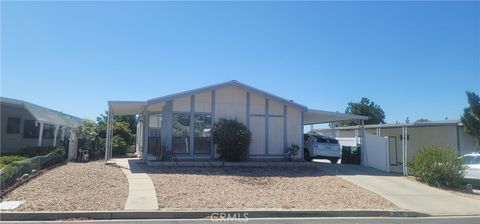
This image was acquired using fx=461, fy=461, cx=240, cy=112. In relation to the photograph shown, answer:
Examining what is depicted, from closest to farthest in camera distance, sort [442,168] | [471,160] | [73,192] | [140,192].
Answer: [73,192] → [140,192] → [442,168] → [471,160]

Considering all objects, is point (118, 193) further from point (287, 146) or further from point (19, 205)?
point (287, 146)

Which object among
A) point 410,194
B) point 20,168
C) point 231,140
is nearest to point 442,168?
point 410,194

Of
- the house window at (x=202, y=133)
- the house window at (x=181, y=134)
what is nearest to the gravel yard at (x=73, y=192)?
the house window at (x=181, y=134)

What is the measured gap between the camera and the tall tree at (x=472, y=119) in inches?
930

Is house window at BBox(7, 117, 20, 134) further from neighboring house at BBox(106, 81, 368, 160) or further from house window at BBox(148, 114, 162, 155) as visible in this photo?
house window at BBox(148, 114, 162, 155)

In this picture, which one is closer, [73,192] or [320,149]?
[73,192]

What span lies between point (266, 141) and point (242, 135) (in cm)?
201

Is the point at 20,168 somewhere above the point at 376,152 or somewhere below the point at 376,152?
below

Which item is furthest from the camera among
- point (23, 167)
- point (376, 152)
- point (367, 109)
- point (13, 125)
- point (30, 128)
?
point (367, 109)

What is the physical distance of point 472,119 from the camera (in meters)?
23.8

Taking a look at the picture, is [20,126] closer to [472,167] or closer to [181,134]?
Result: [181,134]

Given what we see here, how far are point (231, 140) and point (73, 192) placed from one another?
28.3ft

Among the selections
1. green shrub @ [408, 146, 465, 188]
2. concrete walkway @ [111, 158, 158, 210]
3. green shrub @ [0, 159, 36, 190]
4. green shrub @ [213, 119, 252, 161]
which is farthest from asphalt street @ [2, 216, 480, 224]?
green shrub @ [213, 119, 252, 161]

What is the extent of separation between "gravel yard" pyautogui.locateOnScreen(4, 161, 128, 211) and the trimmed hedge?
433mm
